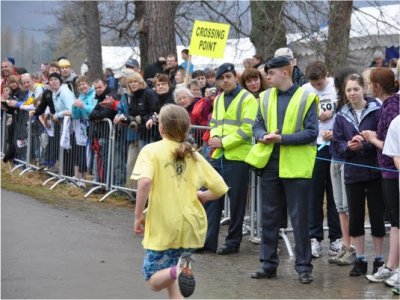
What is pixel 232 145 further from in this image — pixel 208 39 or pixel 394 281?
pixel 208 39

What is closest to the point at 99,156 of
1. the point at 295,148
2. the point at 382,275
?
the point at 295,148

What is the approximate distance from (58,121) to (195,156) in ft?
28.6

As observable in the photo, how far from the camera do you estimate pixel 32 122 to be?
17.0 m

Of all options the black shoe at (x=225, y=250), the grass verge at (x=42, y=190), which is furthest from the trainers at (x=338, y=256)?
the grass verge at (x=42, y=190)

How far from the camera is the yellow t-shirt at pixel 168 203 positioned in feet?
23.7

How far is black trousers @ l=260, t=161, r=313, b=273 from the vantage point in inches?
351

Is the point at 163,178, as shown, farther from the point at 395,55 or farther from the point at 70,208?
the point at 395,55

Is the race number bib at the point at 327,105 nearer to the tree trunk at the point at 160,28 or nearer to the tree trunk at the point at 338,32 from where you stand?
the tree trunk at the point at 338,32

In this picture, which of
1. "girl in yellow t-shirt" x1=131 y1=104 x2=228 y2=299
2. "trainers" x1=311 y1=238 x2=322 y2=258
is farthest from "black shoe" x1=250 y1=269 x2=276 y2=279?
"girl in yellow t-shirt" x1=131 y1=104 x2=228 y2=299

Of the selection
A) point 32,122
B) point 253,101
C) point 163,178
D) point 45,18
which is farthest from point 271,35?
point 45,18

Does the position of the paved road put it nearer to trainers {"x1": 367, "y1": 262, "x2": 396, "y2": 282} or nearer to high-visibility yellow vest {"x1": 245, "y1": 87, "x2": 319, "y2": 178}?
trainers {"x1": 367, "y1": 262, "x2": 396, "y2": 282}

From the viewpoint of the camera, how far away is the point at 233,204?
10.5 metres

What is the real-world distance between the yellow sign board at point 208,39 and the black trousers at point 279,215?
17.3ft

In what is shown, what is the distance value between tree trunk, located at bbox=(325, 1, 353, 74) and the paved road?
840 centimetres
